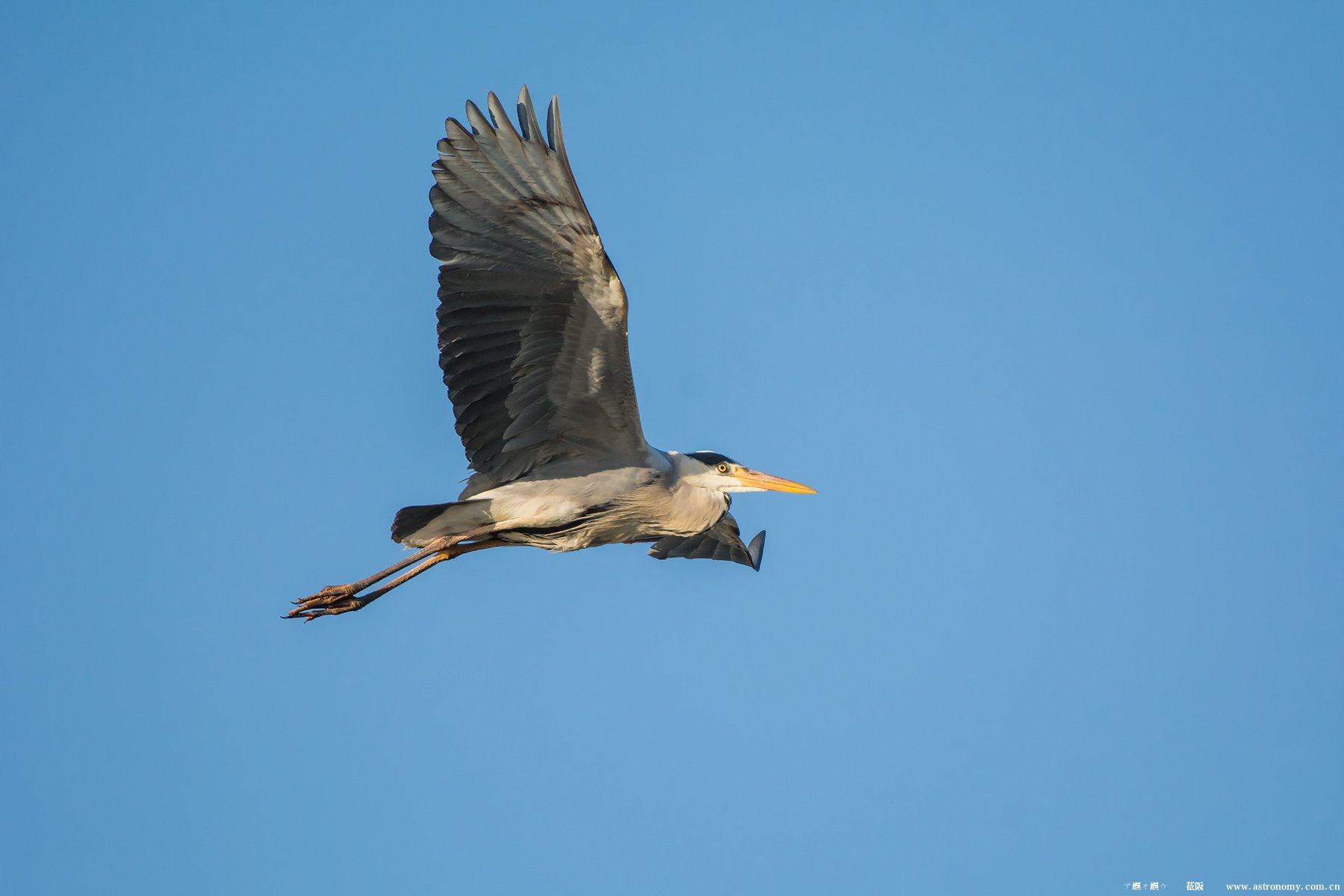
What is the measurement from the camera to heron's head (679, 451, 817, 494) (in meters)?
10.2

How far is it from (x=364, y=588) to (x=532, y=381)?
2.00m

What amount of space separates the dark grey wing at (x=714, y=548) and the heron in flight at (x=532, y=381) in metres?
1.76

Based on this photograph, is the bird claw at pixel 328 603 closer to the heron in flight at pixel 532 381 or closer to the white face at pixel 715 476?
the heron in flight at pixel 532 381

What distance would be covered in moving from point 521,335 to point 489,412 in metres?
0.69

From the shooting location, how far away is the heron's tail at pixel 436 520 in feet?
30.6

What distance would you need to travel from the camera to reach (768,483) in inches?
416

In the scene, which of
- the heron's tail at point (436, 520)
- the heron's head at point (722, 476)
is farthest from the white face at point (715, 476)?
the heron's tail at point (436, 520)

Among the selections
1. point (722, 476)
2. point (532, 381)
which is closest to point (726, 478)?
point (722, 476)

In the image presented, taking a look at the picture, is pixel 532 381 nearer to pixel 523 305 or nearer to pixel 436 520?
pixel 523 305

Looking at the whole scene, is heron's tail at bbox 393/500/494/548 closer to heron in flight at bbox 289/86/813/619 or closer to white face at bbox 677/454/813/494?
heron in flight at bbox 289/86/813/619

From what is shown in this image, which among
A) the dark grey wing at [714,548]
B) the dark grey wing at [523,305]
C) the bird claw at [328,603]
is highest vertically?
the dark grey wing at [523,305]

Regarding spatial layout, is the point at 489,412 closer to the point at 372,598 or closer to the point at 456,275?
the point at 456,275

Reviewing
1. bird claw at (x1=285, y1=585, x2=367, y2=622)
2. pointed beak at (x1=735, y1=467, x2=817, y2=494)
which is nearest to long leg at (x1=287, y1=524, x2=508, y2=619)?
bird claw at (x1=285, y1=585, x2=367, y2=622)

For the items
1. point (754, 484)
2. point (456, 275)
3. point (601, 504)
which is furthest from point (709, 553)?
point (456, 275)
